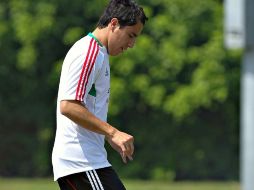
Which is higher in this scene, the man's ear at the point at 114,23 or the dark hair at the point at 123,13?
the dark hair at the point at 123,13

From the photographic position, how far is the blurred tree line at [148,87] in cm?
2538

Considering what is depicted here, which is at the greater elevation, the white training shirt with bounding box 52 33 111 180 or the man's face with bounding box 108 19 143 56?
the man's face with bounding box 108 19 143 56

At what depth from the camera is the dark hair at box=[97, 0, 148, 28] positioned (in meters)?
5.43

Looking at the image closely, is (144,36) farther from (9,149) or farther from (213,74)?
(9,149)

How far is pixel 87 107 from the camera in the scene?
5.34 m

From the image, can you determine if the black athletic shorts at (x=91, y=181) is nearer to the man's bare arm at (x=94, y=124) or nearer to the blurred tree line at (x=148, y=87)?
the man's bare arm at (x=94, y=124)

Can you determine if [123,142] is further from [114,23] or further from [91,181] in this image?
[114,23]

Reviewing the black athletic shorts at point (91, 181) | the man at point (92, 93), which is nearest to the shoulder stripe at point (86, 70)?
the man at point (92, 93)

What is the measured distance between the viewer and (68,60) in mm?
5281

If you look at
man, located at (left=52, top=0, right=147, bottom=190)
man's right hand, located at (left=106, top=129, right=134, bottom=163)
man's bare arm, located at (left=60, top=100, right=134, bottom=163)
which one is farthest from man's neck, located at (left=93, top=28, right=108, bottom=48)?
man's right hand, located at (left=106, top=129, right=134, bottom=163)

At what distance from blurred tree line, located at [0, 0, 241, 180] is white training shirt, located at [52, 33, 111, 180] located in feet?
64.4

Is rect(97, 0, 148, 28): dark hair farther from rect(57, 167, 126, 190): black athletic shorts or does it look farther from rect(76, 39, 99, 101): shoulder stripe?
rect(57, 167, 126, 190): black athletic shorts

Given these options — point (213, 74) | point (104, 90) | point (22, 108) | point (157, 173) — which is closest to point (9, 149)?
point (22, 108)

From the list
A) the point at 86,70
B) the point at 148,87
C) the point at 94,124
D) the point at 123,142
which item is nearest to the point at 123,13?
the point at 86,70
